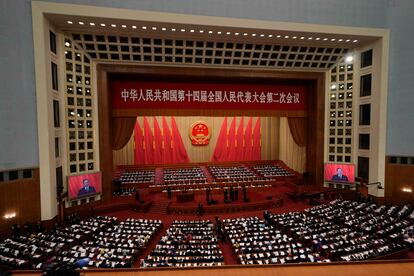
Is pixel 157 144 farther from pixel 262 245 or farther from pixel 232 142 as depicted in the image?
pixel 262 245

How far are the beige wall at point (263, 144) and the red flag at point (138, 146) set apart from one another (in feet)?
1.20

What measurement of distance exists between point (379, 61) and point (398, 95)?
92.7 inches

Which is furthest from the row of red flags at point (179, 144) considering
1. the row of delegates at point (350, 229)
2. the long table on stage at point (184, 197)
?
the row of delegates at point (350, 229)

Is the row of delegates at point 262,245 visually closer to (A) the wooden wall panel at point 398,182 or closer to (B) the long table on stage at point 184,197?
(B) the long table on stage at point 184,197

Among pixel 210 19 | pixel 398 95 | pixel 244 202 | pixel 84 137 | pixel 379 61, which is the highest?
pixel 210 19

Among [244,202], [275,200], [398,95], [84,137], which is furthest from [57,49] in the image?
[398,95]

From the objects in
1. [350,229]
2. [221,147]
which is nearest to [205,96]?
[221,147]

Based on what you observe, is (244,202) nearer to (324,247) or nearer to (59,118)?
(324,247)

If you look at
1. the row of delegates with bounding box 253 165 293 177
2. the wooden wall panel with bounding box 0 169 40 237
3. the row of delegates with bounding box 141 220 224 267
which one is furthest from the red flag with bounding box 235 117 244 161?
the wooden wall panel with bounding box 0 169 40 237

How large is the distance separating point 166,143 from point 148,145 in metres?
1.73

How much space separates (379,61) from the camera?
601 inches

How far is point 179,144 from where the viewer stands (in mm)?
24781

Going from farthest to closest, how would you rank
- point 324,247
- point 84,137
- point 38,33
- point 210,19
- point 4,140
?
point 84,137 → point 210,19 → point 38,33 → point 4,140 → point 324,247

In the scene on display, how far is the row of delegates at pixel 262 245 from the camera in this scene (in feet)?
25.0
